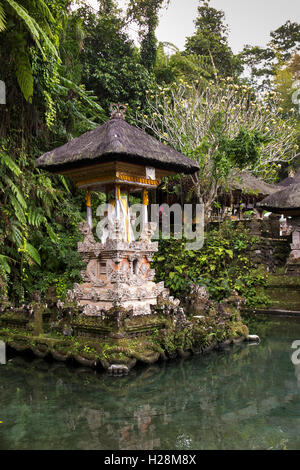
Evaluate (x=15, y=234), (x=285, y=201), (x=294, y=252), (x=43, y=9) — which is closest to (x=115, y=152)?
(x=15, y=234)

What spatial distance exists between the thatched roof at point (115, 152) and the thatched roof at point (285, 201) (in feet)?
17.8

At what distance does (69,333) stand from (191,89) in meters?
8.90

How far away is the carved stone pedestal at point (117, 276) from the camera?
21.2 feet

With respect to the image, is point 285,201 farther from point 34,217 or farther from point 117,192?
point 34,217

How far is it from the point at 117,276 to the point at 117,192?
134 centimetres

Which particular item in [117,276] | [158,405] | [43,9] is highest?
[43,9]

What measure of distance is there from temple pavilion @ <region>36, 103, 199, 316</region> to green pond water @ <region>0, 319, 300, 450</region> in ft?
3.93

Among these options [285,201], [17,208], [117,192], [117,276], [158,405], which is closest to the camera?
[158,405]

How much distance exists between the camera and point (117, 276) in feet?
21.1

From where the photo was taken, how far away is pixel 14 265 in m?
9.18

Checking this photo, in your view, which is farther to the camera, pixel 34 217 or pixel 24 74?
pixel 34 217

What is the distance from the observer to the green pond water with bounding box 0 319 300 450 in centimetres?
353
